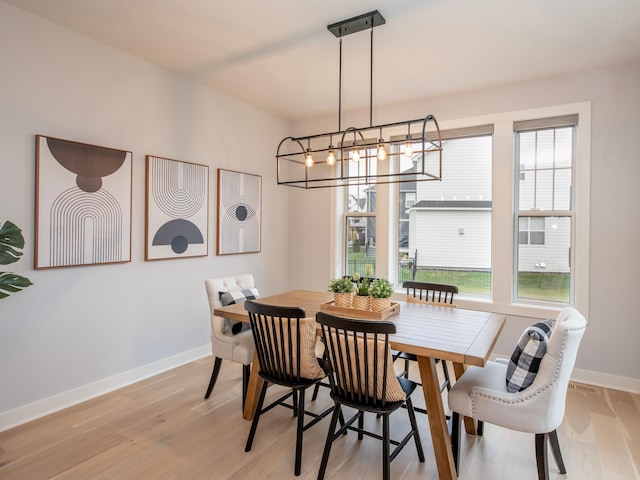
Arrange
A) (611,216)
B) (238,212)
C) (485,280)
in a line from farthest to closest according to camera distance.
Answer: (238,212)
(485,280)
(611,216)

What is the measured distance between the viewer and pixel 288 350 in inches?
87.0

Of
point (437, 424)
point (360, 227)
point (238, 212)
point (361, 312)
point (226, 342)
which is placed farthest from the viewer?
point (360, 227)

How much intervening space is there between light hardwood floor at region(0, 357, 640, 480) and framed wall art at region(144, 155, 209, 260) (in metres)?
1.35

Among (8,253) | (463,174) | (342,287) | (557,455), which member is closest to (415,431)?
(557,455)

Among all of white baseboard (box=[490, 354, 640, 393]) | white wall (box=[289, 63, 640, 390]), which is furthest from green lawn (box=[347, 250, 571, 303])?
white baseboard (box=[490, 354, 640, 393])

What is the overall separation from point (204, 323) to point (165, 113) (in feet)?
7.06

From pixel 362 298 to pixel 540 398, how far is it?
1164 mm

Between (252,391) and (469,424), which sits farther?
(252,391)

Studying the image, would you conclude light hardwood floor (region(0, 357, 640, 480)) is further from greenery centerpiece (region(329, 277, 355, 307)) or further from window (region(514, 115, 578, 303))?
window (region(514, 115, 578, 303))

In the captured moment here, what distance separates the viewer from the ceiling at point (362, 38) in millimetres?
2537

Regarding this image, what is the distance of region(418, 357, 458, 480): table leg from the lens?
6.64ft

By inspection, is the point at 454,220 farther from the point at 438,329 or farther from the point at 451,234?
the point at 438,329

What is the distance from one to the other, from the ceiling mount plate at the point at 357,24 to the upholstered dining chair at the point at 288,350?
2.03m

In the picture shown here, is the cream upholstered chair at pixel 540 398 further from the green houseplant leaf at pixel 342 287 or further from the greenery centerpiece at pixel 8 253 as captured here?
the greenery centerpiece at pixel 8 253
